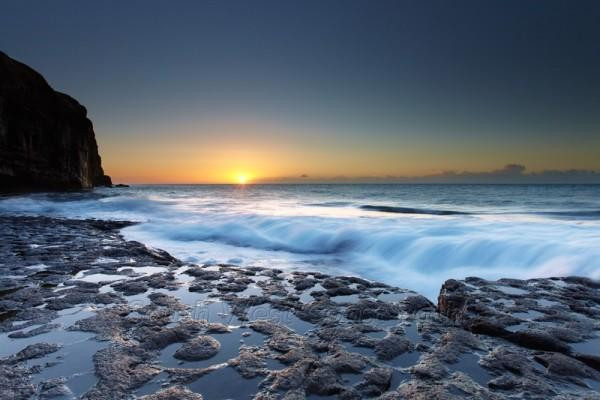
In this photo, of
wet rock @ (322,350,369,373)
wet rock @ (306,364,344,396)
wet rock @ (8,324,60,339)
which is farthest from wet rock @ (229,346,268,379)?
wet rock @ (8,324,60,339)

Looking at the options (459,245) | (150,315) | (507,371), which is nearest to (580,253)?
(459,245)

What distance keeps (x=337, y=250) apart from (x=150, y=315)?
6.73m

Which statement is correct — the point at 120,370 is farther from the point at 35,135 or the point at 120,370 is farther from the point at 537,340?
the point at 35,135

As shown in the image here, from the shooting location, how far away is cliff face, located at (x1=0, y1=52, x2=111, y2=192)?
3072 cm

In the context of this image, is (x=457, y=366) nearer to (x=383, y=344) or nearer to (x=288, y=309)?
(x=383, y=344)

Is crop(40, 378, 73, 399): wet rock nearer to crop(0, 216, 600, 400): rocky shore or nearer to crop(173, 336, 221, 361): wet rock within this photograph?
crop(0, 216, 600, 400): rocky shore

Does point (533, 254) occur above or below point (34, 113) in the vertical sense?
below

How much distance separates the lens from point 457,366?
2.75m

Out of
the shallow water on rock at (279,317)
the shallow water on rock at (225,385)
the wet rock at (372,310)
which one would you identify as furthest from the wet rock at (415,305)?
the shallow water on rock at (225,385)

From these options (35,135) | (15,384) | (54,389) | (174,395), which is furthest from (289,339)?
(35,135)

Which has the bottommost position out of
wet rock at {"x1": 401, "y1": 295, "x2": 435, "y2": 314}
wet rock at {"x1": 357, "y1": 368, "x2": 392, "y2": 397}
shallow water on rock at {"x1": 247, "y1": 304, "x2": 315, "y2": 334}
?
wet rock at {"x1": 401, "y1": 295, "x2": 435, "y2": 314}

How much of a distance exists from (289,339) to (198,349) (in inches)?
32.4

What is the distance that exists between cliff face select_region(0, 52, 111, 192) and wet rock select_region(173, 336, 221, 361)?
3597cm

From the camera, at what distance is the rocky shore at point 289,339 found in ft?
8.04
